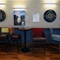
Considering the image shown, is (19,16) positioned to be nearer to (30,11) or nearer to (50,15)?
(30,11)

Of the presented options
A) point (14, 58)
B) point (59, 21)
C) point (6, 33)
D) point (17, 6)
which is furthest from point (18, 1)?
point (14, 58)

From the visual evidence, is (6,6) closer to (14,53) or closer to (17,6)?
(17,6)

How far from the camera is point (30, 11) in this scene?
5.14m

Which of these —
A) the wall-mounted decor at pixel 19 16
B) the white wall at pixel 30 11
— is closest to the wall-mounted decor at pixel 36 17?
the white wall at pixel 30 11

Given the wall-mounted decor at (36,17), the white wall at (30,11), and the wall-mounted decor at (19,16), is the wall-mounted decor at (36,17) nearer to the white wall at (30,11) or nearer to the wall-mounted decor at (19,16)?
the white wall at (30,11)

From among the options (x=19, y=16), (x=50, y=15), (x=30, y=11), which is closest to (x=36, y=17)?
(x=30, y=11)

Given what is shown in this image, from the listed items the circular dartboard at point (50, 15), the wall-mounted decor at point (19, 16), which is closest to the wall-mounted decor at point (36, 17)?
the circular dartboard at point (50, 15)

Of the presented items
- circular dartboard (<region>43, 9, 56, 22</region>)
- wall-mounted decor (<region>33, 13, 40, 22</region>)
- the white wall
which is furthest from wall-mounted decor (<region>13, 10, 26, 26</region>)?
circular dartboard (<region>43, 9, 56, 22</region>)

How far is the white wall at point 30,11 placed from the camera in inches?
200

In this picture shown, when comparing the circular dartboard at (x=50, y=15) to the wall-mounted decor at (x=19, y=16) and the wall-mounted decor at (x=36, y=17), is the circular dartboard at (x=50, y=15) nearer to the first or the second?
the wall-mounted decor at (x=36, y=17)

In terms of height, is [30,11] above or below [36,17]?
above

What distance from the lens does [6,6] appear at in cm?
510

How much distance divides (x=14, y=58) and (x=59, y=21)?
8.46 ft

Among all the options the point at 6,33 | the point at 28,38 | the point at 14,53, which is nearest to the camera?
the point at 14,53
